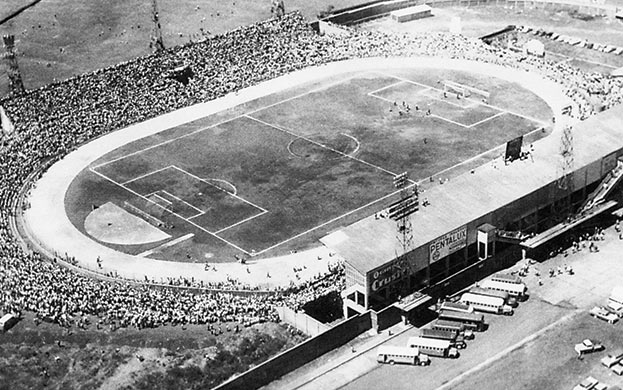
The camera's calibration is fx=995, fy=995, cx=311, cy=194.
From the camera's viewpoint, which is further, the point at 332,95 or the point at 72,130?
the point at 332,95

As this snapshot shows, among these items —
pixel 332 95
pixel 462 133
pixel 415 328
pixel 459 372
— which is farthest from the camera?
pixel 332 95

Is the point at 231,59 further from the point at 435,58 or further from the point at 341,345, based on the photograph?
the point at 341,345

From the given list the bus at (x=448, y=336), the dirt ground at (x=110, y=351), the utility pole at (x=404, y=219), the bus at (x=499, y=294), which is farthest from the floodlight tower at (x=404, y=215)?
the dirt ground at (x=110, y=351)

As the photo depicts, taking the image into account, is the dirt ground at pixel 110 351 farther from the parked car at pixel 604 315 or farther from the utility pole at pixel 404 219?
the parked car at pixel 604 315

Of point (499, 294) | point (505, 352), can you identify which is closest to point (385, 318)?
point (505, 352)

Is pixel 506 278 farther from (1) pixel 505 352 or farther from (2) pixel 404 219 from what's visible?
(2) pixel 404 219

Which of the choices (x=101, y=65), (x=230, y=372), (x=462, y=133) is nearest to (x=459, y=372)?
(x=230, y=372)
